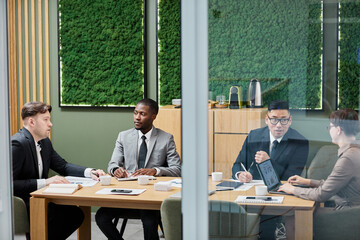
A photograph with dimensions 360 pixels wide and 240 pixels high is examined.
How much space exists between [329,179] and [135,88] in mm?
3754

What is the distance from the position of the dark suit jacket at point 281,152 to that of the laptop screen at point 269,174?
0.02m

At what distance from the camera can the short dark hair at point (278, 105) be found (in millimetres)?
2668

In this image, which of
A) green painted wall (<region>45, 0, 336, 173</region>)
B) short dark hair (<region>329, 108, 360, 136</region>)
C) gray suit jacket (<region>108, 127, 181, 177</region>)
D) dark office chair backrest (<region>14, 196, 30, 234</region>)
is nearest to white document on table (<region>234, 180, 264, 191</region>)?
short dark hair (<region>329, 108, 360, 136</region>)

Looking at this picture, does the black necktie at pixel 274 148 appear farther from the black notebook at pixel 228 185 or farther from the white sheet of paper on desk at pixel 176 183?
the white sheet of paper on desk at pixel 176 183

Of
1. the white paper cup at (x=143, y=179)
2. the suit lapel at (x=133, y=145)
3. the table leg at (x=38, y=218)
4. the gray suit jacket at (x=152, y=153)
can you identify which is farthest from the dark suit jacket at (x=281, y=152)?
the suit lapel at (x=133, y=145)

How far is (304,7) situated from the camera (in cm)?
259

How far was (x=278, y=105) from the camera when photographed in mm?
2691

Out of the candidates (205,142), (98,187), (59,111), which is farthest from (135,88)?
(205,142)

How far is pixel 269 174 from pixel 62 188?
6.44 feet

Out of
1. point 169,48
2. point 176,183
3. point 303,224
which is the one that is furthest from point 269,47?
point 169,48

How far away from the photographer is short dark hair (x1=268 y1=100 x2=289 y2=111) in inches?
→ 105

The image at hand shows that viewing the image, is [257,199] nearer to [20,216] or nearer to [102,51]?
[20,216]

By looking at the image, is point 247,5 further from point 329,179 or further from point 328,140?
point 329,179

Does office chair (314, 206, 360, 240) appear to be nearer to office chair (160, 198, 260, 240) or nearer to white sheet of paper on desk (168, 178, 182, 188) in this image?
office chair (160, 198, 260, 240)
